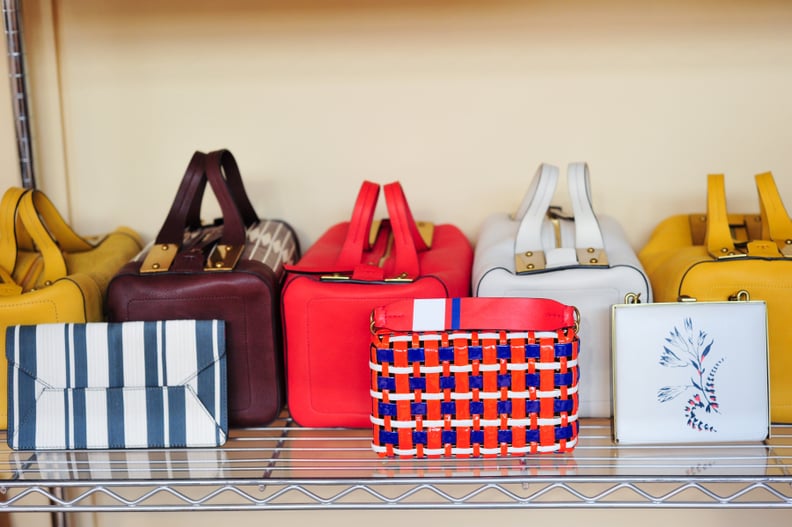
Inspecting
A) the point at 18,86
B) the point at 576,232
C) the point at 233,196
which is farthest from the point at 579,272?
the point at 18,86

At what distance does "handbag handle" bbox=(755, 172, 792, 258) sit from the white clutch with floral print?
6.8 inches

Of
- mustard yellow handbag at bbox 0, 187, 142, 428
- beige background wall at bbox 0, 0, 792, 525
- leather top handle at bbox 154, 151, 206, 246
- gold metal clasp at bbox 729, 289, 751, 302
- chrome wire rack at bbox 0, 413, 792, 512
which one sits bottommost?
chrome wire rack at bbox 0, 413, 792, 512

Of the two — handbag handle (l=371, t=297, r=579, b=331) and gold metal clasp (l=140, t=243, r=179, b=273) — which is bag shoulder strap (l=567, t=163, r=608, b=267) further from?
gold metal clasp (l=140, t=243, r=179, b=273)

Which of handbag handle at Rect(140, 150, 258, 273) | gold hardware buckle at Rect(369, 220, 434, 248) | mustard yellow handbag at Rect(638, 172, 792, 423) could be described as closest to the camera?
mustard yellow handbag at Rect(638, 172, 792, 423)

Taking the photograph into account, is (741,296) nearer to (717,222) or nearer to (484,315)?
(717,222)

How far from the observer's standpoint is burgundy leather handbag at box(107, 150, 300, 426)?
1212 millimetres

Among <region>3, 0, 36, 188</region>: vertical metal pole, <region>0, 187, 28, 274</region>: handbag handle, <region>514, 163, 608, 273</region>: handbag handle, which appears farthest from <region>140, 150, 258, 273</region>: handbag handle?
<region>514, 163, 608, 273</region>: handbag handle

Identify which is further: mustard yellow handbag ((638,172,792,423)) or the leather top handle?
the leather top handle

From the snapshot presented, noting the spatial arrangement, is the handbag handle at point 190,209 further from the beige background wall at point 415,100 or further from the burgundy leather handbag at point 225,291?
the beige background wall at point 415,100

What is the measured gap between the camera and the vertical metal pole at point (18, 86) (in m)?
1.36

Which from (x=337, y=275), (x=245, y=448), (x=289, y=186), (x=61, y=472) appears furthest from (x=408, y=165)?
(x=61, y=472)

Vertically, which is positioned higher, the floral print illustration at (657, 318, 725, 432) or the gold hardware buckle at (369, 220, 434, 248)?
the gold hardware buckle at (369, 220, 434, 248)

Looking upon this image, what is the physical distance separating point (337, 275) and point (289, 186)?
0.37 m

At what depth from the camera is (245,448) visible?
118 centimetres
